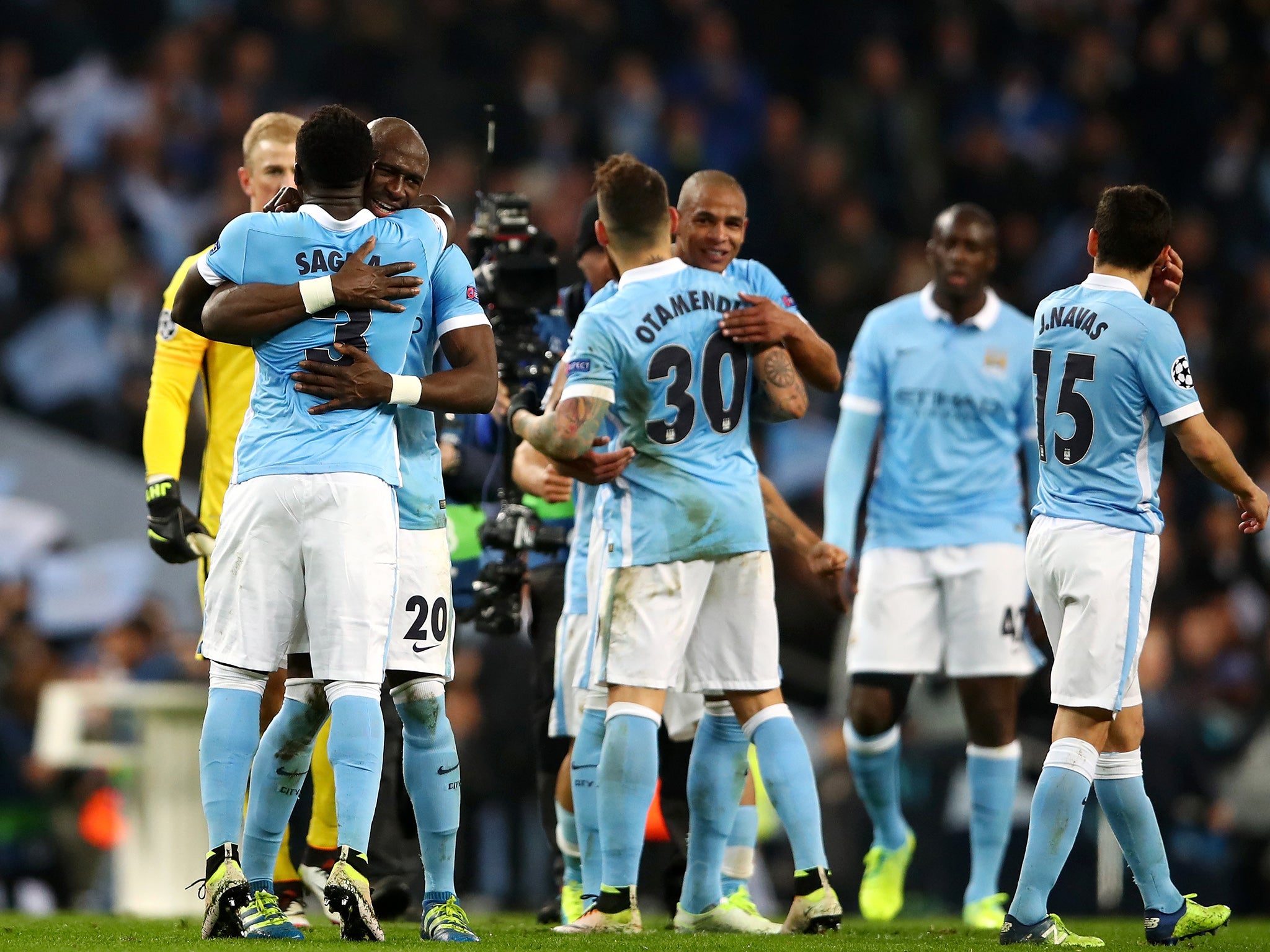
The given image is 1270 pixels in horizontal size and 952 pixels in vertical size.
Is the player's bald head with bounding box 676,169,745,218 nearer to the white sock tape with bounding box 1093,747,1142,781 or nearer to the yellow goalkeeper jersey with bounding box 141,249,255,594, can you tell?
the yellow goalkeeper jersey with bounding box 141,249,255,594

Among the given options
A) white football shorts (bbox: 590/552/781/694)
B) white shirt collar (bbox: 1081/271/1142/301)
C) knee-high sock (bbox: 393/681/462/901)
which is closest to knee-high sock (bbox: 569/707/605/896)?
white football shorts (bbox: 590/552/781/694)

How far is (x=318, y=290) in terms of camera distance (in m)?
4.82

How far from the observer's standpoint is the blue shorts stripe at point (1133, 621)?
5160 millimetres

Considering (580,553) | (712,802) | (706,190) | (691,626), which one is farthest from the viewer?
(580,553)

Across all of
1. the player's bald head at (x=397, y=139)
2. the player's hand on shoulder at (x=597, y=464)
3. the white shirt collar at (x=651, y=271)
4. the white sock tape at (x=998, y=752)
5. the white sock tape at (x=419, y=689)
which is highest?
the player's bald head at (x=397, y=139)

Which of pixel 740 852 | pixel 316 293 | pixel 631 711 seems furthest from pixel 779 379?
pixel 740 852

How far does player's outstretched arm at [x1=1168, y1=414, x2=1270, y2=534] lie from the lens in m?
5.07

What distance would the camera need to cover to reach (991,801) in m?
7.18

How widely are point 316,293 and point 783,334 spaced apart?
156 centimetres

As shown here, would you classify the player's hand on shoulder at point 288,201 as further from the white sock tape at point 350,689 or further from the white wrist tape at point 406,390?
the white sock tape at point 350,689

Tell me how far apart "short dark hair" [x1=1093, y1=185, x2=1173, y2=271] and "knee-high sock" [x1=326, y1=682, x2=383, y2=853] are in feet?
8.38

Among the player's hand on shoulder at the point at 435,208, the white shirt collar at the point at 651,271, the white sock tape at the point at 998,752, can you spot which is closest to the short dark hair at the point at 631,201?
the white shirt collar at the point at 651,271

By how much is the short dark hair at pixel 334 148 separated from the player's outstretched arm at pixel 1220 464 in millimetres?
2415

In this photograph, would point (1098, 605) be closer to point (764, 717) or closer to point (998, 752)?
point (764, 717)
